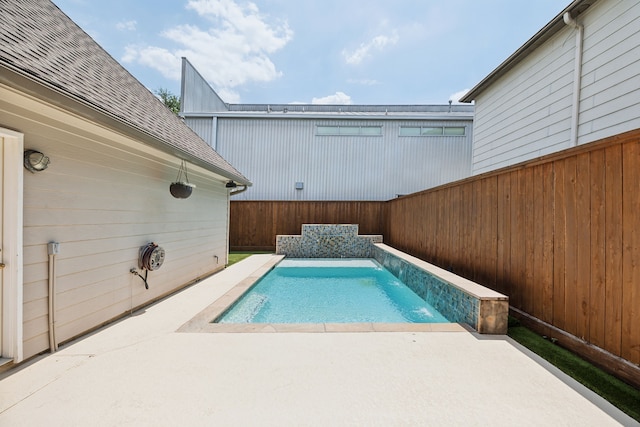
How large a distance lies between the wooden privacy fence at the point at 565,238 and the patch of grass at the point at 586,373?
0.40 ft

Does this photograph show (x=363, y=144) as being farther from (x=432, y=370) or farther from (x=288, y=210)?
(x=432, y=370)

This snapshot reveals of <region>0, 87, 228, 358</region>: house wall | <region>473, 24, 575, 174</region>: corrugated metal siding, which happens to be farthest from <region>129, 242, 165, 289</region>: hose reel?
<region>473, 24, 575, 174</region>: corrugated metal siding

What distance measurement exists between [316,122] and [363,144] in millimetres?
2207

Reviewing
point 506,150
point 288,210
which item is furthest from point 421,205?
point 288,210

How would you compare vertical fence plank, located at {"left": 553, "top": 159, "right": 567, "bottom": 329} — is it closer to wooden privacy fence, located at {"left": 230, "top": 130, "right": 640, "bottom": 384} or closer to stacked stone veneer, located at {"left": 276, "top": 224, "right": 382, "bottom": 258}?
wooden privacy fence, located at {"left": 230, "top": 130, "right": 640, "bottom": 384}

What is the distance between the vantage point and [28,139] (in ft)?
7.44

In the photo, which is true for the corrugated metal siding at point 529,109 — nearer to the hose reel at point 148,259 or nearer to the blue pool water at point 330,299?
the blue pool water at point 330,299

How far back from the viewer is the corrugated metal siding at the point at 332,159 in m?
11.6

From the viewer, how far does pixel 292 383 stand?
6.86ft

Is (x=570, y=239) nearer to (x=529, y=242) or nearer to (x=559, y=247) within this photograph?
(x=559, y=247)

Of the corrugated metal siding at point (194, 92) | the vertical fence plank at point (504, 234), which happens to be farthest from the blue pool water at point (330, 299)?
the corrugated metal siding at point (194, 92)

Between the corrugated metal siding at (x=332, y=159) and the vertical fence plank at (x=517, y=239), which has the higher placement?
the corrugated metal siding at (x=332, y=159)

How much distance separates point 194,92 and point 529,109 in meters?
11.8

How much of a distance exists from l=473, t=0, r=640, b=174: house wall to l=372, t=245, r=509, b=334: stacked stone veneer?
295 cm
